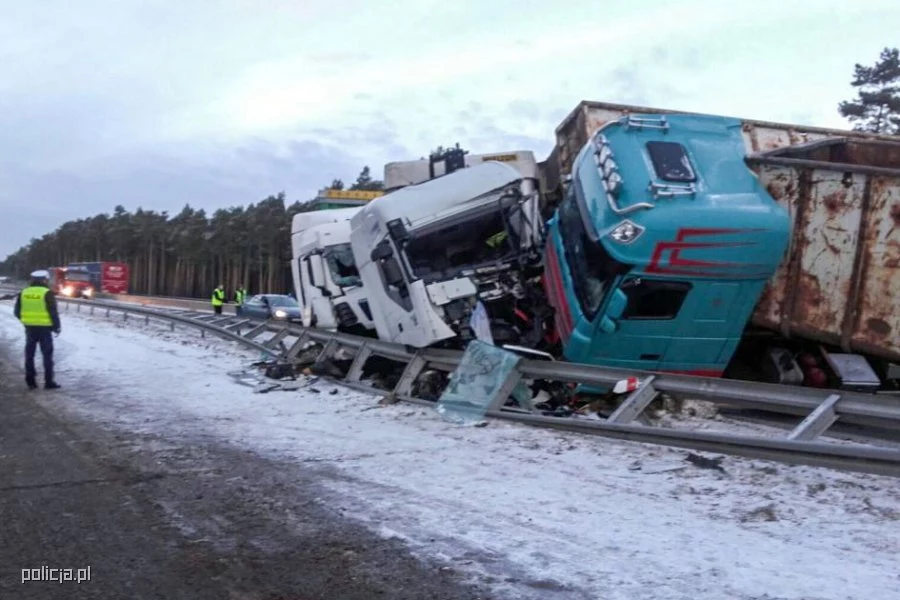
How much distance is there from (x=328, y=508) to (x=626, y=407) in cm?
295

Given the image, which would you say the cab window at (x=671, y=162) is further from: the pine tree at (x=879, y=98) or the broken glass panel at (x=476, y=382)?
the pine tree at (x=879, y=98)

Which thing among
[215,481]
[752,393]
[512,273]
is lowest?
[215,481]

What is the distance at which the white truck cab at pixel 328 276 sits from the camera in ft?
43.0

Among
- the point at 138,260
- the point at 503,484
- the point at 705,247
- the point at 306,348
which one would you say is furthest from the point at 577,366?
the point at 138,260

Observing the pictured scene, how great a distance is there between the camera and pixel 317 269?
13961 mm

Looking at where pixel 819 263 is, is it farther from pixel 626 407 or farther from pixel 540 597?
pixel 540 597

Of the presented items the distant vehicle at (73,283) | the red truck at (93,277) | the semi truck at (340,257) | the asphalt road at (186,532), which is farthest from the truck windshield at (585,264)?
the red truck at (93,277)

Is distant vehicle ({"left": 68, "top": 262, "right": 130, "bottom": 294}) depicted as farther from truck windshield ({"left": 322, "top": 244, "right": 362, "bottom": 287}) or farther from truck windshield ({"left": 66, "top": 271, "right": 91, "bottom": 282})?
truck windshield ({"left": 322, "top": 244, "right": 362, "bottom": 287})

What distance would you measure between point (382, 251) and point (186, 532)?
532 cm

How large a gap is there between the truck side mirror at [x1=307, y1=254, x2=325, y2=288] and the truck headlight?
6.86m

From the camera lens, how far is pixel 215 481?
5715 mm

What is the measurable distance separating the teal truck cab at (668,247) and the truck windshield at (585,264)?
13 millimetres

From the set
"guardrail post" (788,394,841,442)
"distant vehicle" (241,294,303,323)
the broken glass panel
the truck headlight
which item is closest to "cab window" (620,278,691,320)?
the truck headlight

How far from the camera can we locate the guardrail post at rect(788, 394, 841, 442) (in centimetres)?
582
